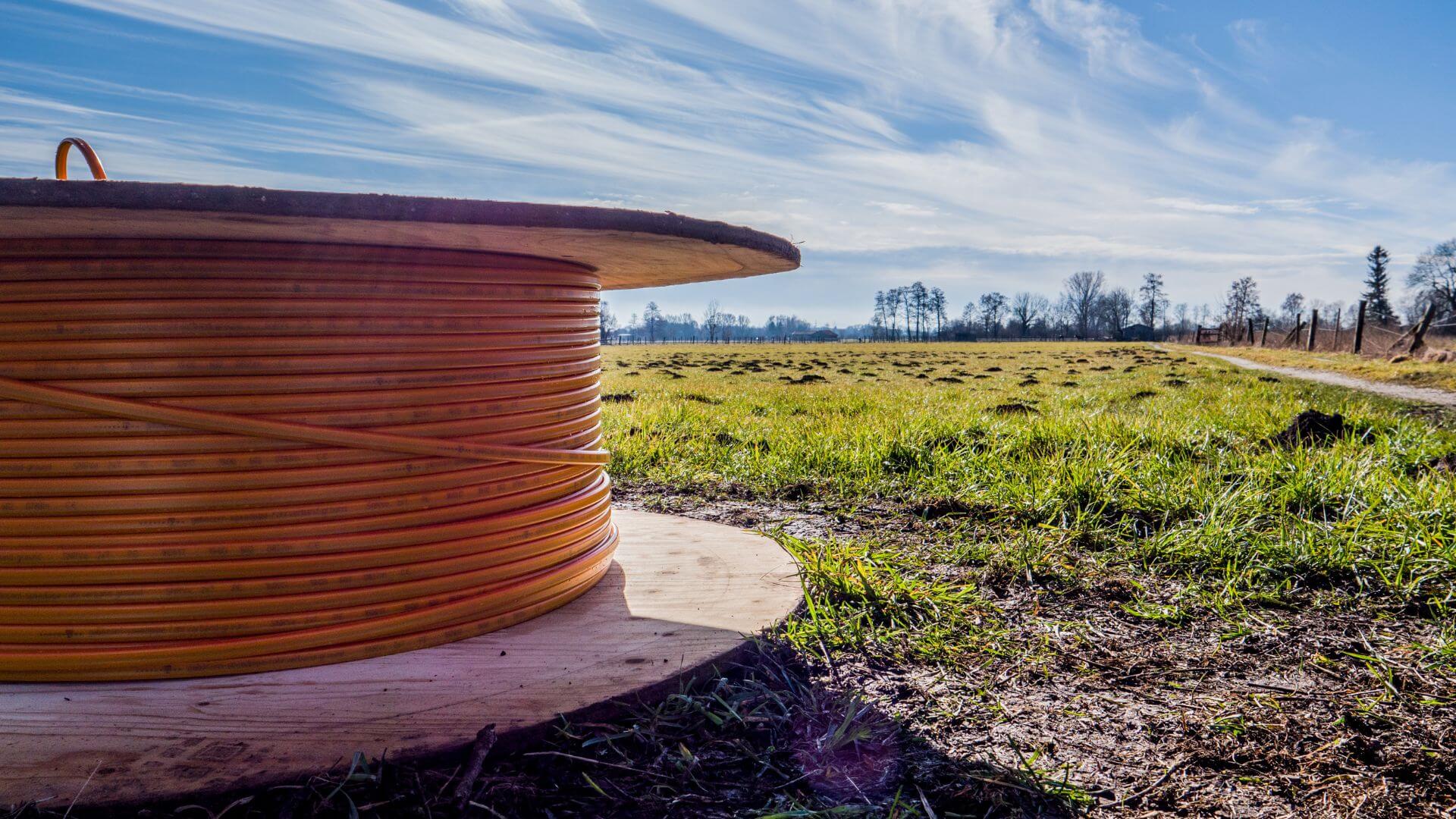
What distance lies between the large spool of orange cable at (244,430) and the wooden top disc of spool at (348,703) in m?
0.14

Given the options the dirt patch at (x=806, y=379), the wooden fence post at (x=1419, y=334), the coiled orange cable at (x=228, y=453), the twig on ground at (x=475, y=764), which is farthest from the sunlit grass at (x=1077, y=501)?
the wooden fence post at (x=1419, y=334)

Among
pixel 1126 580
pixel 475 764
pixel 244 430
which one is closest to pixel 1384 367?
pixel 1126 580

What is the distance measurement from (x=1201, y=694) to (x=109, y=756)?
8.55 feet

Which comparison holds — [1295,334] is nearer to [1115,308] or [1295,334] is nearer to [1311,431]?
[1311,431]

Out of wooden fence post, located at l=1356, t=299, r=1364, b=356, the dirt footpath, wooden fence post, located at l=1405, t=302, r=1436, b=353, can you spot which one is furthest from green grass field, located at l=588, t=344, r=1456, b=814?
wooden fence post, located at l=1356, t=299, r=1364, b=356

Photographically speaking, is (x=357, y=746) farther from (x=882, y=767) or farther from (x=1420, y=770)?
(x=1420, y=770)

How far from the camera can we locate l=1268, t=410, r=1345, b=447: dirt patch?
16.5ft

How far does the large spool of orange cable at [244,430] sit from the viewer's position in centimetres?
209

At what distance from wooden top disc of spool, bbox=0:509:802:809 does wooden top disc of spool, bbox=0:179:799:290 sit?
1.10 m

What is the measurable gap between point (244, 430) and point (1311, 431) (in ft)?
18.6

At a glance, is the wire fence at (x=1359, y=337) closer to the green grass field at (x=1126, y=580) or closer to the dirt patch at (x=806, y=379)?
the dirt patch at (x=806, y=379)

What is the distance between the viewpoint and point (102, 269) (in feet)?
6.85

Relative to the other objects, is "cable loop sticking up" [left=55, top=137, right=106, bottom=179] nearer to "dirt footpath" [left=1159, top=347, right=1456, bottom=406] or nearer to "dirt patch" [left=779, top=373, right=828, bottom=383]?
"dirt footpath" [left=1159, top=347, right=1456, bottom=406]

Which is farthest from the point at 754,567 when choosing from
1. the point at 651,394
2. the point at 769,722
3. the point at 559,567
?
the point at 651,394
